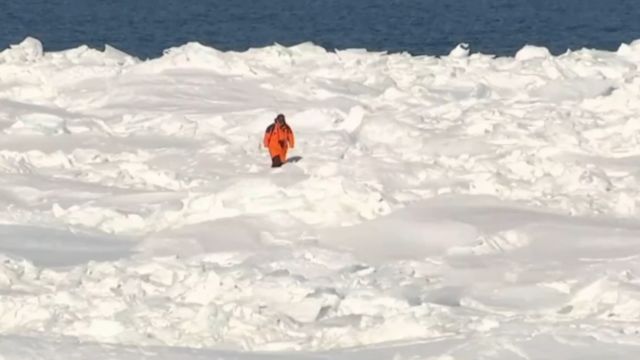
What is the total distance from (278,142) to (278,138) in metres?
0.06

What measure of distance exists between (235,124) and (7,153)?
3805 millimetres

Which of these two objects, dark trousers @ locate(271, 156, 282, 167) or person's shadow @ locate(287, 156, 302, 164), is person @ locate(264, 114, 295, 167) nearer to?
dark trousers @ locate(271, 156, 282, 167)

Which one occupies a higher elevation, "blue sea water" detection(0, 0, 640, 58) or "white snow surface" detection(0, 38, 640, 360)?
"blue sea water" detection(0, 0, 640, 58)

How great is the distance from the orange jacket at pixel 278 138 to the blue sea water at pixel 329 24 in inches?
954

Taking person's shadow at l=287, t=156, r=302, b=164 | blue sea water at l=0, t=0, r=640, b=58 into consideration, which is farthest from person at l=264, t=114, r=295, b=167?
blue sea water at l=0, t=0, r=640, b=58

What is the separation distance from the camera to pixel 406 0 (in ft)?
195

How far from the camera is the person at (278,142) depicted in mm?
21812

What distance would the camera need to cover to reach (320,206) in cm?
1958

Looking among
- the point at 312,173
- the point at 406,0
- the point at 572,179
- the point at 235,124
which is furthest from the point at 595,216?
the point at 406,0

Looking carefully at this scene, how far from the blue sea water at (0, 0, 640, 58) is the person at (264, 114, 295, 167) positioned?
24.2 m

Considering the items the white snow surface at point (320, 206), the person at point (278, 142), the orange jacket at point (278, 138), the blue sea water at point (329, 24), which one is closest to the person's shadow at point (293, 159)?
the white snow surface at point (320, 206)

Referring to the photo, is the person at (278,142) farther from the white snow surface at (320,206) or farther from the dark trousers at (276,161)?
the white snow surface at (320,206)

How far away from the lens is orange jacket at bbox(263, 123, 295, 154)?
2180 centimetres

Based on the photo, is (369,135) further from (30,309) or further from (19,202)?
(30,309)
